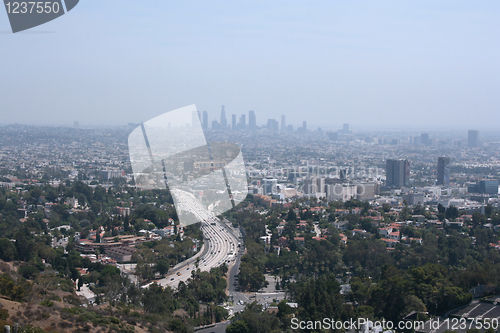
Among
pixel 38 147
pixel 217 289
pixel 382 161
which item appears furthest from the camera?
pixel 38 147

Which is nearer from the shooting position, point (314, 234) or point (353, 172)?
point (314, 234)

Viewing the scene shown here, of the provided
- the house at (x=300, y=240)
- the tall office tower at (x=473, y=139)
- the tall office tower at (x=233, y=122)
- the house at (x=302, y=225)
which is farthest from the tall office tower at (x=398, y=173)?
the tall office tower at (x=473, y=139)

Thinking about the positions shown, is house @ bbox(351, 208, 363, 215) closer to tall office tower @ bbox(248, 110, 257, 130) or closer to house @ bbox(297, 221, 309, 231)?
house @ bbox(297, 221, 309, 231)

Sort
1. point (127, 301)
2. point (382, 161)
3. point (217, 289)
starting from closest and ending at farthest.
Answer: point (127, 301) < point (217, 289) < point (382, 161)

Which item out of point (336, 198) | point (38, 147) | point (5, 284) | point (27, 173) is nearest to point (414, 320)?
point (5, 284)

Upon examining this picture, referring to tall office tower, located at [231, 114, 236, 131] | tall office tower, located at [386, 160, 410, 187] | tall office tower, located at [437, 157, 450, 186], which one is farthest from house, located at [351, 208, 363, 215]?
tall office tower, located at [231, 114, 236, 131]

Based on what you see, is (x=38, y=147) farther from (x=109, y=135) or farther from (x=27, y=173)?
(x=27, y=173)

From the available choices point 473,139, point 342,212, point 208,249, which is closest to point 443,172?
point 342,212
